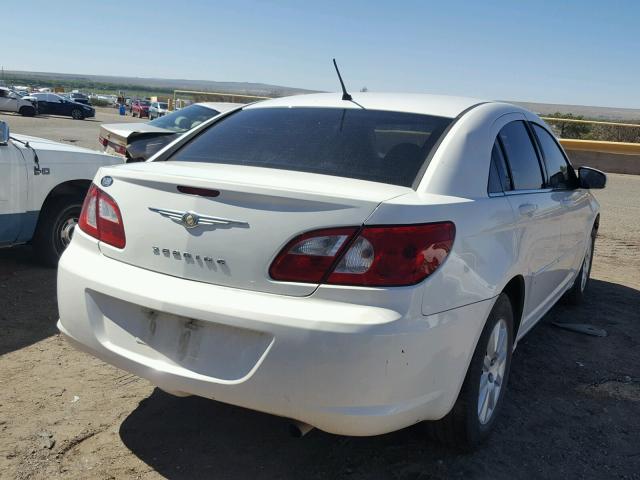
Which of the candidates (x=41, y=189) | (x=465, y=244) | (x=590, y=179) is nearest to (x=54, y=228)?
(x=41, y=189)

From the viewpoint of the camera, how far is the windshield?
9.90m

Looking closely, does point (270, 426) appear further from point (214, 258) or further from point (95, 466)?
point (214, 258)

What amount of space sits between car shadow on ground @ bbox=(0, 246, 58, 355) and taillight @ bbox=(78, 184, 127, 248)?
1539 millimetres

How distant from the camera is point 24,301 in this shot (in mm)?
5109

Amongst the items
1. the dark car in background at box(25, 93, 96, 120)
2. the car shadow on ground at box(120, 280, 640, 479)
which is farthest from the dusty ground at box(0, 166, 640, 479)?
the dark car in background at box(25, 93, 96, 120)

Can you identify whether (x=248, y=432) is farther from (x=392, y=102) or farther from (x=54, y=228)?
(x=54, y=228)

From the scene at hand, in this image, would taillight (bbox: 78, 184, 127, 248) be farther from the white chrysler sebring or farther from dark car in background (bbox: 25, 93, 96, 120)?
dark car in background (bbox: 25, 93, 96, 120)

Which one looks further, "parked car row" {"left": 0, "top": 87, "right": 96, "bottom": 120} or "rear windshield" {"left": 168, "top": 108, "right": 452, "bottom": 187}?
"parked car row" {"left": 0, "top": 87, "right": 96, "bottom": 120}

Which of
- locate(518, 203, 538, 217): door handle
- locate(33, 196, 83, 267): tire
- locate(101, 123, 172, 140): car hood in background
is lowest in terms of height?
locate(33, 196, 83, 267): tire

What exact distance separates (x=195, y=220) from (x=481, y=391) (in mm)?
1583

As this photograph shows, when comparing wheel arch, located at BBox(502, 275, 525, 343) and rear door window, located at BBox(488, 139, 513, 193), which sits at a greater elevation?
rear door window, located at BBox(488, 139, 513, 193)

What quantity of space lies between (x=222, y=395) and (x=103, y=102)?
79310 mm

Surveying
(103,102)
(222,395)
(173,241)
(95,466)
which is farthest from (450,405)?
(103,102)

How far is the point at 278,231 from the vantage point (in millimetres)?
2566
